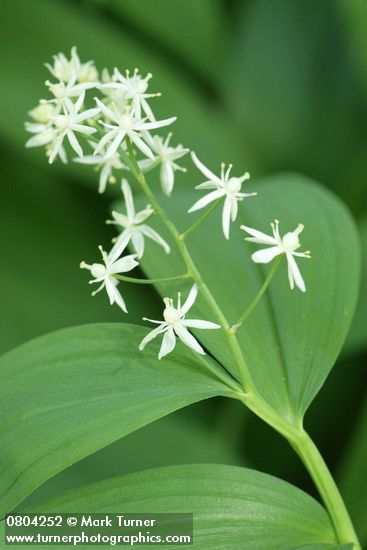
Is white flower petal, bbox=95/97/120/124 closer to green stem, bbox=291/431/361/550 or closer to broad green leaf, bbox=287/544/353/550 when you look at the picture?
green stem, bbox=291/431/361/550

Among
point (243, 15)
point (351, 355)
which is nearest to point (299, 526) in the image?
point (351, 355)

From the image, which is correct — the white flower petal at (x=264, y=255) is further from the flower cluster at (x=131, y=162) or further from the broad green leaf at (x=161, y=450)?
the broad green leaf at (x=161, y=450)

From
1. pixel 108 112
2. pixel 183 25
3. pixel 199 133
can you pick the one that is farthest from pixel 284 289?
pixel 183 25

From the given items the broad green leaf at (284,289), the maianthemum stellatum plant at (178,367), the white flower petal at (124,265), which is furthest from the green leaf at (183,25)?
the white flower petal at (124,265)

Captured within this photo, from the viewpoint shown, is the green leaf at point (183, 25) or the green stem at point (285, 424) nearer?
the green stem at point (285, 424)

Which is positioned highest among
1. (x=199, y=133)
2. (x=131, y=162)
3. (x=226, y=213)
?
(x=199, y=133)

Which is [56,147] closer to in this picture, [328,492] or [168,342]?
[168,342]

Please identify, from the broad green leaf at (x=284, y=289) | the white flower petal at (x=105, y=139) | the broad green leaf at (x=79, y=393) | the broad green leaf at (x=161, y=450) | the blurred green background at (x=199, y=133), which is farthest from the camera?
the blurred green background at (x=199, y=133)

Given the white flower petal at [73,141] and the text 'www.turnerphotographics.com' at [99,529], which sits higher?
the white flower petal at [73,141]
